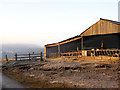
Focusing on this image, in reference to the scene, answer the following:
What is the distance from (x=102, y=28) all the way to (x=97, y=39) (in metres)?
2.35

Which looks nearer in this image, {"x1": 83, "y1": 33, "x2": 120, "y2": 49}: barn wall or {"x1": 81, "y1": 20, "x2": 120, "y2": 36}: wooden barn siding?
{"x1": 81, "y1": 20, "x2": 120, "y2": 36}: wooden barn siding

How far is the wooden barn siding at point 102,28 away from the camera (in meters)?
23.0

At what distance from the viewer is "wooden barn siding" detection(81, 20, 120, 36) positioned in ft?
75.4

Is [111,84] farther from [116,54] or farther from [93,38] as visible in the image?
[93,38]

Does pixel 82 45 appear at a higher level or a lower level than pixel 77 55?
higher

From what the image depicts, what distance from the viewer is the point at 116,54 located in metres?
22.2

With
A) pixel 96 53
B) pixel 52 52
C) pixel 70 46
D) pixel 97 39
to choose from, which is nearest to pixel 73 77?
pixel 96 53

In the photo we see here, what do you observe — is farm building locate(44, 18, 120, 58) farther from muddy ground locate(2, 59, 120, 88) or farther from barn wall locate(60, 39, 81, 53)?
muddy ground locate(2, 59, 120, 88)

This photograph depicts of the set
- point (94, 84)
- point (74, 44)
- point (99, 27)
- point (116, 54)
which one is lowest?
point (94, 84)

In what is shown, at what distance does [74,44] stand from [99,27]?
615 centimetres

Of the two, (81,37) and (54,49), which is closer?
(81,37)

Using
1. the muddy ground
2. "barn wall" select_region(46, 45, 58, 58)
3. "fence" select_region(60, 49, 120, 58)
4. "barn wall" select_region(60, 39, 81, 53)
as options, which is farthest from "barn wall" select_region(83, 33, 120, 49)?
the muddy ground

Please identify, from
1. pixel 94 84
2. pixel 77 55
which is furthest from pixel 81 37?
pixel 94 84

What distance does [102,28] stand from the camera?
948 inches
